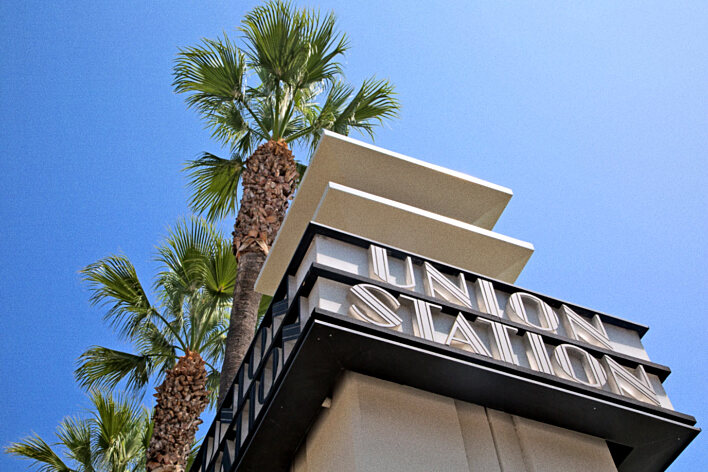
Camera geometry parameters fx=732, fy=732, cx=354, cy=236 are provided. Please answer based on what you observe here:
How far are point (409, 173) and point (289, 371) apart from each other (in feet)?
11.2

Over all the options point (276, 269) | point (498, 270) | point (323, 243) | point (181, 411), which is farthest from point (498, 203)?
point (181, 411)

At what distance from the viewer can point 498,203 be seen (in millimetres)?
7961

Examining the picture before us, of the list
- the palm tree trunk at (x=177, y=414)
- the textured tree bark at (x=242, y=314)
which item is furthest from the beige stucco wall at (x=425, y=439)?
the palm tree trunk at (x=177, y=414)

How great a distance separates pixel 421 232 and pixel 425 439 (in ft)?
9.14

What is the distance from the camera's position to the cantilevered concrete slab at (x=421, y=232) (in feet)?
22.4

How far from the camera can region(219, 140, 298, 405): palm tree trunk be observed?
910 centimetres

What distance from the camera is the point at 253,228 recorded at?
9.84 m

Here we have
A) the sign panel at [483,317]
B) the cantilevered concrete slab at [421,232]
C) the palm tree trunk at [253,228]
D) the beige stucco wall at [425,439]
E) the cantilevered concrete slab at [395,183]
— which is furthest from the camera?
the palm tree trunk at [253,228]

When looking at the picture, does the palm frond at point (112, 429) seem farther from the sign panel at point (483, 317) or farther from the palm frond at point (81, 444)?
the sign panel at point (483, 317)

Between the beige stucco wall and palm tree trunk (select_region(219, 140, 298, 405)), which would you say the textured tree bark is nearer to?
palm tree trunk (select_region(219, 140, 298, 405))

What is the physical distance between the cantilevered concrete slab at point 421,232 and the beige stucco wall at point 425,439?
2268 millimetres

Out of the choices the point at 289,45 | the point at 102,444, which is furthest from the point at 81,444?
the point at 289,45

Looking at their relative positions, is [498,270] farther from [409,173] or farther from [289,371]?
[289,371]

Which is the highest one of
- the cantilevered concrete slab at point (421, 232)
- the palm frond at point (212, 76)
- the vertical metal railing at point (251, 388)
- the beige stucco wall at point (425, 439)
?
the palm frond at point (212, 76)
